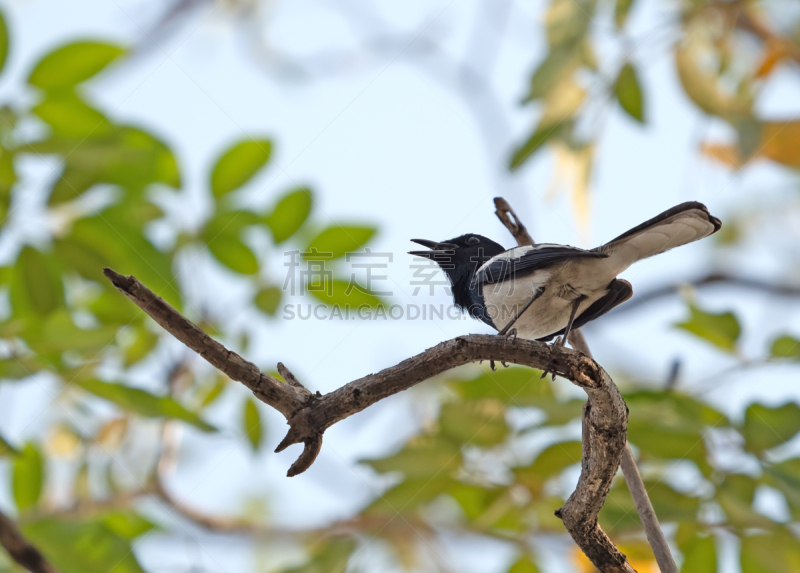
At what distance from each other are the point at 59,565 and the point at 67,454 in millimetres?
2763

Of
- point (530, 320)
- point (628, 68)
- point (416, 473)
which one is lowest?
A: point (416, 473)

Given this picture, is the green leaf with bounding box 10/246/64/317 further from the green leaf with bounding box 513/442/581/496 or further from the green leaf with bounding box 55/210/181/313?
the green leaf with bounding box 513/442/581/496

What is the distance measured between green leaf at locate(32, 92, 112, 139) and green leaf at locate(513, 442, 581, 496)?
8.24ft

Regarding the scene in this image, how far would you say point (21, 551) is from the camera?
91.7 inches

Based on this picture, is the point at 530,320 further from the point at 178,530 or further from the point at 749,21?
the point at 749,21

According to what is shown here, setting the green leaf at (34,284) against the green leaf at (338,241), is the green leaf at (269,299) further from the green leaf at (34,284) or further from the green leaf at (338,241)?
the green leaf at (34,284)

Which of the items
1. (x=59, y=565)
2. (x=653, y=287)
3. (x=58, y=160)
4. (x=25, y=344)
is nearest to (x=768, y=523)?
(x=59, y=565)

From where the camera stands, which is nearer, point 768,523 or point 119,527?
point 768,523

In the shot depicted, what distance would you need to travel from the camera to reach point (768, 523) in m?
2.32

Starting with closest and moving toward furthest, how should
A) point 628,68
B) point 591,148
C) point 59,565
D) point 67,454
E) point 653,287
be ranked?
point 59,565 < point 628,68 < point 591,148 < point 67,454 < point 653,287

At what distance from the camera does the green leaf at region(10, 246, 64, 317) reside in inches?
119

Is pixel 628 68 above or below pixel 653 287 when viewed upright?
above

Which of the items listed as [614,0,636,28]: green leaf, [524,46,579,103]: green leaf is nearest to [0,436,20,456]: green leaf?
[524,46,579,103]: green leaf

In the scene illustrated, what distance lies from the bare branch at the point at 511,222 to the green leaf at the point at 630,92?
1.33 metres
